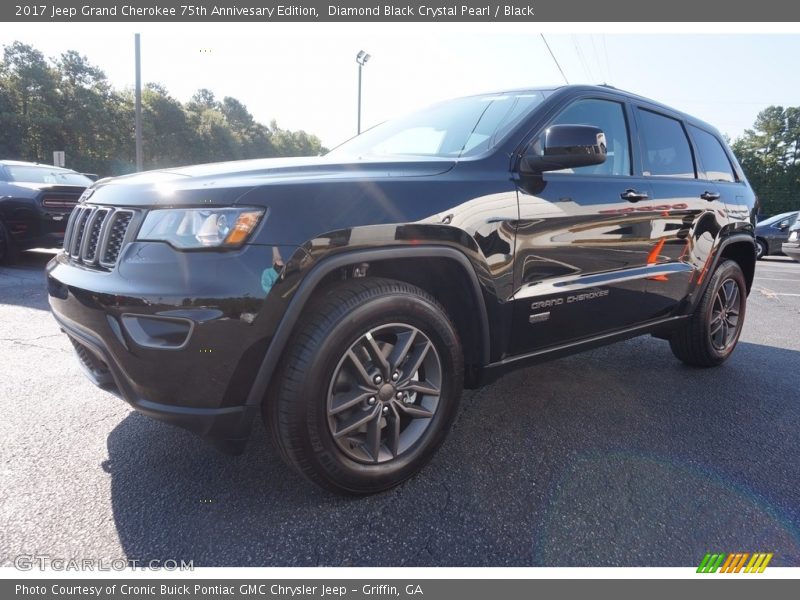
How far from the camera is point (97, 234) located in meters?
2.06

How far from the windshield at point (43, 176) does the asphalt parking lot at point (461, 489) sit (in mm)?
5349

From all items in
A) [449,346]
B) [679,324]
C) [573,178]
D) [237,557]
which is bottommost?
[237,557]

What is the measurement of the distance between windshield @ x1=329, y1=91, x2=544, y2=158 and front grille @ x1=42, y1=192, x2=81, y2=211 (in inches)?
216

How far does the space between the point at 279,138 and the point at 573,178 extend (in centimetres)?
8492

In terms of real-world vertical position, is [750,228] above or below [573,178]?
below

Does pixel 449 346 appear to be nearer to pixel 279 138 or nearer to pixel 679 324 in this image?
pixel 679 324

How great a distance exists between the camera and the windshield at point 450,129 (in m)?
2.60

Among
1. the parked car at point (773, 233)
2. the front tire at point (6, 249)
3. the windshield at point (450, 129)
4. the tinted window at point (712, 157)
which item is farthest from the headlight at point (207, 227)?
the parked car at point (773, 233)

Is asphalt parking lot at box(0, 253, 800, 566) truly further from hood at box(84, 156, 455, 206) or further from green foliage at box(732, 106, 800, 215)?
green foliage at box(732, 106, 800, 215)

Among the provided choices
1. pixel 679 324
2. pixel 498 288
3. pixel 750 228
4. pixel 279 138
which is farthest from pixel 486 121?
pixel 279 138

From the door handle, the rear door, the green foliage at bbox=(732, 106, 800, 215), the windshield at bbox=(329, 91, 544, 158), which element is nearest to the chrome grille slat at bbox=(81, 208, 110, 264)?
the windshield at bbox=(329, 91, 544, 158)

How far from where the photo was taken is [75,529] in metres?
→ 1.83

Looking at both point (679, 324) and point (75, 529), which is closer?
point (75, 529)

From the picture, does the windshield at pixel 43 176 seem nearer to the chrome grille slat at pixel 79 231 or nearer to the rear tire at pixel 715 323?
the chrome grille slat at pixel 79 231
